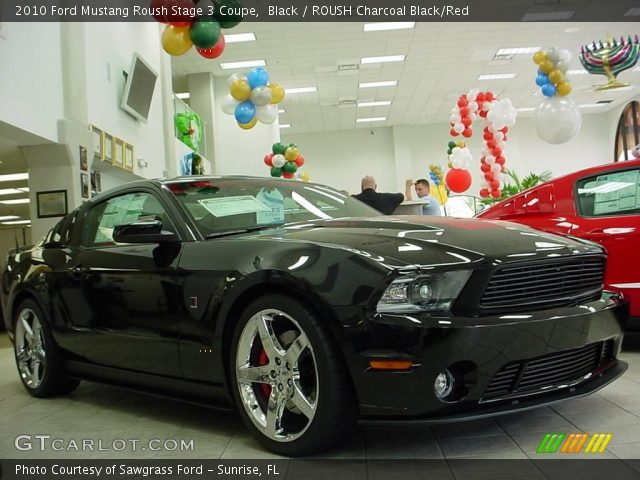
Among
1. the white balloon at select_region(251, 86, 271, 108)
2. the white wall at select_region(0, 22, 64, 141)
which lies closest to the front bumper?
the white wall at select_region(0, 22, 64, 141)

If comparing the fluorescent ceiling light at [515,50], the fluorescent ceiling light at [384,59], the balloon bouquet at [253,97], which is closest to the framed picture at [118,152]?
the balloon bouquet at [253,97]

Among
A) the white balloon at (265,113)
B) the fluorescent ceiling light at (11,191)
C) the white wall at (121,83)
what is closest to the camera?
the white wall at (121,83)

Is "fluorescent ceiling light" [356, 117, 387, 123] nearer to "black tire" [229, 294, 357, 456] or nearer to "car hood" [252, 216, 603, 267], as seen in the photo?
"car hood" [252, 216, 603, 267]

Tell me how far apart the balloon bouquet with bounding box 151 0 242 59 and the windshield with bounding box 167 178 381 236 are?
4558mm

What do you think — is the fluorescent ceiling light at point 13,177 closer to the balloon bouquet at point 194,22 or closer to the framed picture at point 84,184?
the framed picture at point 84,184

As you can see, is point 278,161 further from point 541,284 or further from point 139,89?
point 541,284

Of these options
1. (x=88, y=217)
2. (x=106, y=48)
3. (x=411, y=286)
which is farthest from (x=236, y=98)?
(x=411, y=286)

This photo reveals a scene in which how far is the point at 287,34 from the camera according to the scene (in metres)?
13.3

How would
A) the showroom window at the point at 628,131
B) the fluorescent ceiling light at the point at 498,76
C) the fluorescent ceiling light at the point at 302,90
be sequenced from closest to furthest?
the fluorescent ceiling light at the point at 498,76, the fluorescent ceiling light at the point at 302,90, the showroom window at the point at 628,131

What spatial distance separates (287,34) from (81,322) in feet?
36.7

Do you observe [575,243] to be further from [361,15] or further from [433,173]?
[433,173]

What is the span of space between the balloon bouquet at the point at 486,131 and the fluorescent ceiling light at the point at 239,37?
16.2 ft

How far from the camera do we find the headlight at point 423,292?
6.76ft

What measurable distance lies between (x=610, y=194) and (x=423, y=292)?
254cm
